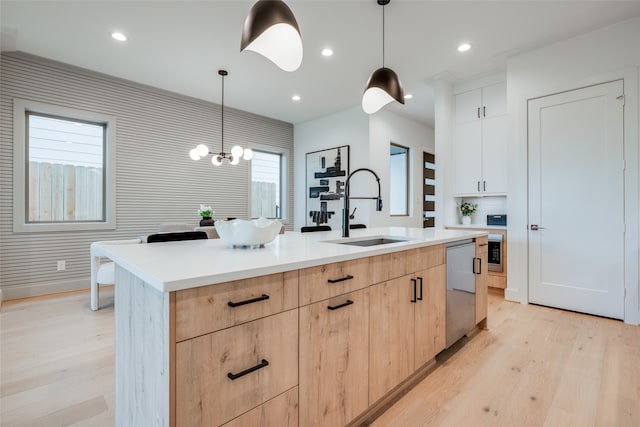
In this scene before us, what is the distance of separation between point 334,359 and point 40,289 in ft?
14.2

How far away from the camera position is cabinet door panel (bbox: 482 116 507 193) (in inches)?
152

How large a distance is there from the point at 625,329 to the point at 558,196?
135cm

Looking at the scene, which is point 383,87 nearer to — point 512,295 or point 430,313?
point 430,313

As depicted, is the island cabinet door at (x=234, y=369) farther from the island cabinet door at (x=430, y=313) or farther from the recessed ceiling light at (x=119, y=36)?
the recessed ceiling light at (x=119, y=36)

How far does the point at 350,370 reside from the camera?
1337mm

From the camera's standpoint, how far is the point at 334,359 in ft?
4.15

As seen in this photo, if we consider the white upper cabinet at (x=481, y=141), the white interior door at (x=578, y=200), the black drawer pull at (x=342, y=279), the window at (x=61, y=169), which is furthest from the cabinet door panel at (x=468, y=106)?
the window at (x=61, y=169)

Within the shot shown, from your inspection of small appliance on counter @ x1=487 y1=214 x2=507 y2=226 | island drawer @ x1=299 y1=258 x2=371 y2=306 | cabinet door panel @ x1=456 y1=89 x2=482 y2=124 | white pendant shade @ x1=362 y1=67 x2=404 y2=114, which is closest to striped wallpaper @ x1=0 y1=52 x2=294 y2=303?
cabinet door panel @ x1=456 y1=89 x2=482 y2=124

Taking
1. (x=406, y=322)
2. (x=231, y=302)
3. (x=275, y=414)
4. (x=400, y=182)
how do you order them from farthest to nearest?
(x=400, y=182) → (x=406, y=322) → (x=275, y=414) → (x=231, y=302)

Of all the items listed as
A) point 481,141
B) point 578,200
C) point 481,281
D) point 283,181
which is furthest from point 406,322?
point 283,181

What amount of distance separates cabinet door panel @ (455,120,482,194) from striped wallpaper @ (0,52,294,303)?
363 cm

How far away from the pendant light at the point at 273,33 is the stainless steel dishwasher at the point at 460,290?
166cm

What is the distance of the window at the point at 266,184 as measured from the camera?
5988mm

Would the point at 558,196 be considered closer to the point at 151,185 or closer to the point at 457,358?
the point at 457,358
